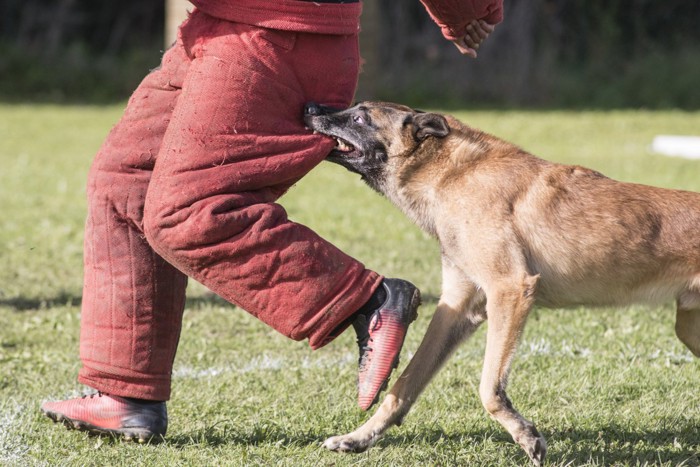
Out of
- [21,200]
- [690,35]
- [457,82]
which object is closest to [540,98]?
[457,82]

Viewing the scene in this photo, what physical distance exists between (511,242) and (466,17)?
89 centimetres

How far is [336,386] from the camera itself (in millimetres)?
4551

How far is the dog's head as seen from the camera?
407cm

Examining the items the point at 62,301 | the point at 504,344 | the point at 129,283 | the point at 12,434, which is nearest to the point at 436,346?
the point at 504,344

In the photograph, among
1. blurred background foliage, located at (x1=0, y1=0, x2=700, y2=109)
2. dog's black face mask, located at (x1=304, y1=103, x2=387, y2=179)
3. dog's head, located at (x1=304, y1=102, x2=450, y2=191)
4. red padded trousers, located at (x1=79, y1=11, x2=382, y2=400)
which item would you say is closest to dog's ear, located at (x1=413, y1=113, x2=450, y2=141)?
dog's head, located at (x1=304, y1=102, x2=450, y2=191)

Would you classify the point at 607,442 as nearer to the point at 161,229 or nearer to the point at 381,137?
the point at 381,137

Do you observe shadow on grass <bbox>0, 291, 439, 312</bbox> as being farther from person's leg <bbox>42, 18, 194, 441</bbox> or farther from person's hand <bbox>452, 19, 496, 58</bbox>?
person's leg <bbox>42, 18, 194, 441</bbox>

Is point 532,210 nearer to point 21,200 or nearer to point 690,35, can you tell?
point 21,200

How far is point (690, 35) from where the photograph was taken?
20688 millimetres

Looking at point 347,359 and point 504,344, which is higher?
point 504,344

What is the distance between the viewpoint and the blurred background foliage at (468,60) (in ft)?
62.2

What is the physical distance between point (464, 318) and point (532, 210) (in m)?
0.48

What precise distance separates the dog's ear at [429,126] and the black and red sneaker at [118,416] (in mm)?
1365

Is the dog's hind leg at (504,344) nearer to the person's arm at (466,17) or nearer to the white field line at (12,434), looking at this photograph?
the person's arm at (466,17)
